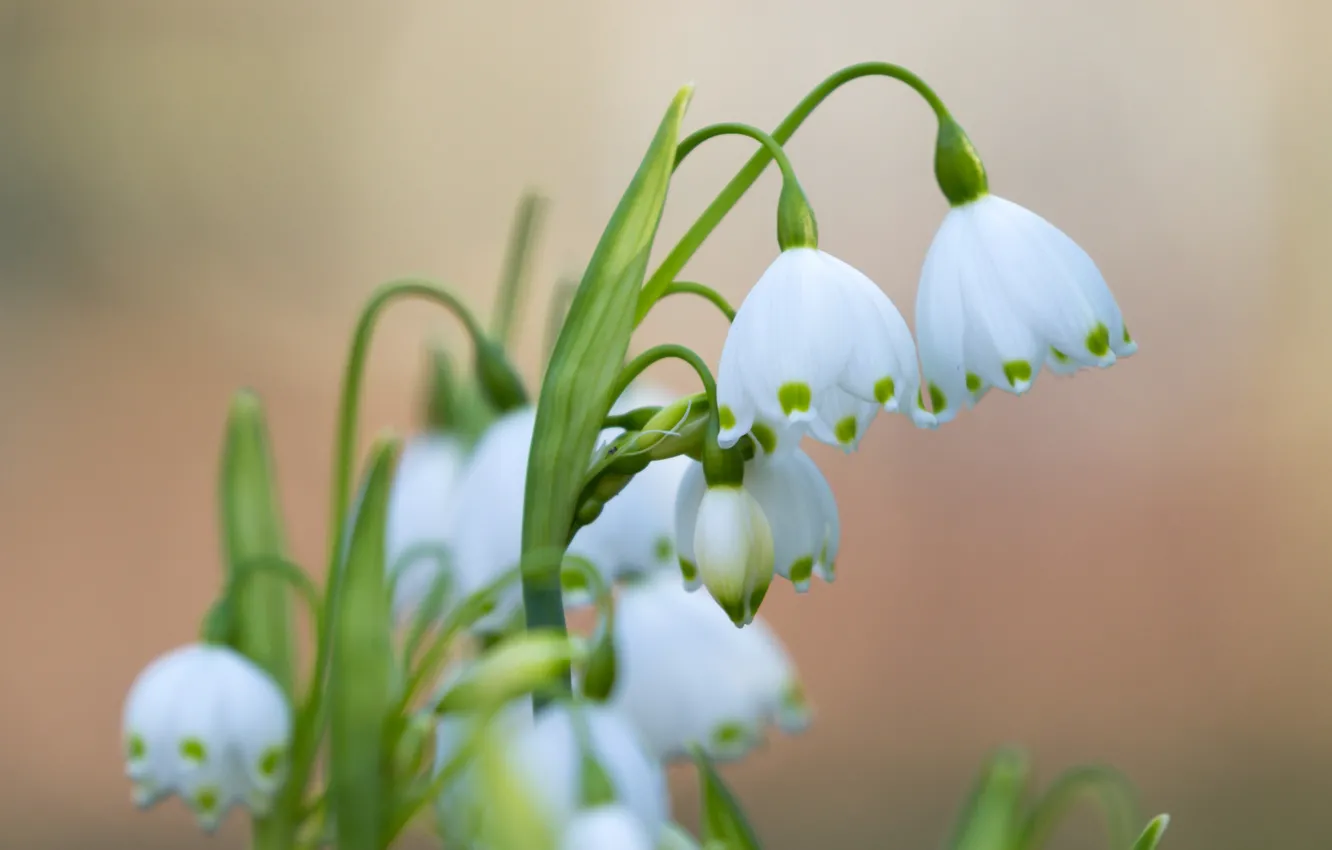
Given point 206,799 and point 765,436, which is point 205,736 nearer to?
point 206,799

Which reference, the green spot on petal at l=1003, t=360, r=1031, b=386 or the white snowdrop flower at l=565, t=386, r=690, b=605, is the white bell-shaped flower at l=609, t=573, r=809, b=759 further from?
the green spot on petal at l=1003, t=360, r=1031, b=386

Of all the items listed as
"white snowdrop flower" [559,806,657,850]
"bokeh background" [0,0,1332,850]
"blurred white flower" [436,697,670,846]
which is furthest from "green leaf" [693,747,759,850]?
"bokeh background" [0,0,1332,850]

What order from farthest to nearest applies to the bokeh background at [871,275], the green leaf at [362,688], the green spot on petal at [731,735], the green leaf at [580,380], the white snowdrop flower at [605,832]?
the bokeh background at [871,275], the green spot on petal at [731,735], the green leaf at [362,688], the green leaf at [580,380], the white snowdrop flower at [605,832]

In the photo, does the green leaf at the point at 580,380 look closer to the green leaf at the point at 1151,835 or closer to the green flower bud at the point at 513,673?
the green flower bud at the point at 513,673

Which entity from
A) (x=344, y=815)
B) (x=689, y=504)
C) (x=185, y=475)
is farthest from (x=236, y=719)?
(x=185, y=475)

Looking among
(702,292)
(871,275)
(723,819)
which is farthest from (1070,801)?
(871,275)

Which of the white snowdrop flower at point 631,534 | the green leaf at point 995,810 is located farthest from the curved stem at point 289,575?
the green leaf at point 995,810

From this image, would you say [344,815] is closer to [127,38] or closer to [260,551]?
[260,551]
